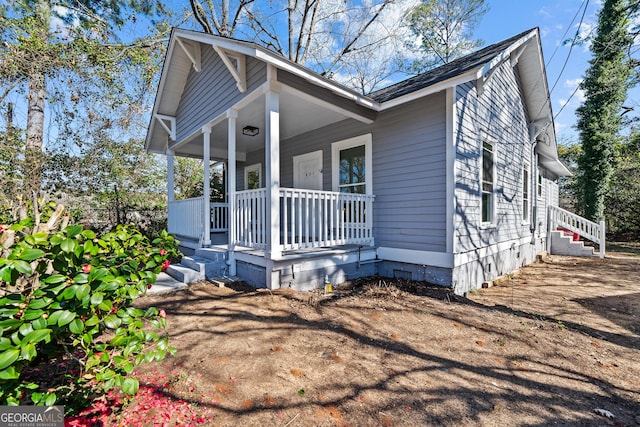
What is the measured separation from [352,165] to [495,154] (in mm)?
3279

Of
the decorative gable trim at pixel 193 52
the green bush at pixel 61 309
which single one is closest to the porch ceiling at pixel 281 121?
the decorative gable trim at pixel 193 52

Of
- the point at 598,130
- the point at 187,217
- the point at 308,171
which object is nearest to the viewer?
the point at 187,217

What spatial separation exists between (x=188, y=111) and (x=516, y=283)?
8.74 m

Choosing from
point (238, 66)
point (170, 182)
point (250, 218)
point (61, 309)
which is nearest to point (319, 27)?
point (170, 182)

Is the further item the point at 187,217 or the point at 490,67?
the point at 187,217

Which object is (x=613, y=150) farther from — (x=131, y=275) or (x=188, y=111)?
(x=131, y=275)

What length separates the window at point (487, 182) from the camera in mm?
6020

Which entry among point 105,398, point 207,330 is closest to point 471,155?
point 207,330

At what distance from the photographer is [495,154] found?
6.55 meters

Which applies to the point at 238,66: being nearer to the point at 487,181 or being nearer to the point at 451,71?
the point at 451,71

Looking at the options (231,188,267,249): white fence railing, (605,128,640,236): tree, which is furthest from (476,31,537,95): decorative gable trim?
(605,128,640,236): tree

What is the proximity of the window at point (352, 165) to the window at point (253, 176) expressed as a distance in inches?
134

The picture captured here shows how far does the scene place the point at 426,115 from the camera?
5.12 meters

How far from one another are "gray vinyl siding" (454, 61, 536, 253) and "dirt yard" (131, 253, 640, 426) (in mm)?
1536
